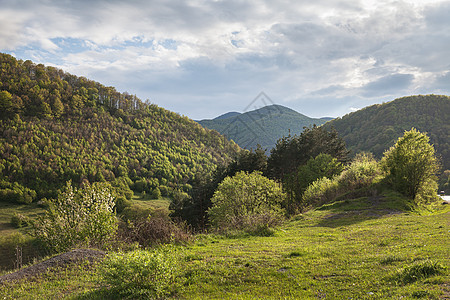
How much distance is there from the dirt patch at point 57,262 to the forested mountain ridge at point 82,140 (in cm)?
11026

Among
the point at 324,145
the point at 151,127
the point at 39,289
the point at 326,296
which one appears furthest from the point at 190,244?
the point at 151,127

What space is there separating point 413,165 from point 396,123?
137386mm

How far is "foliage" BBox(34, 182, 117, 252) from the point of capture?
41.0 ft

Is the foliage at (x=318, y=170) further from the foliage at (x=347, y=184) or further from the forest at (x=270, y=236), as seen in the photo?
the foliage at (x=347, y=184)

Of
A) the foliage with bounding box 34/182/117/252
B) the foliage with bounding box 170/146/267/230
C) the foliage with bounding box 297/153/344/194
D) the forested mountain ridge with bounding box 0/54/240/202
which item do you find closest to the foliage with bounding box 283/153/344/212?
the foliage with bounding box 297/153/344/194

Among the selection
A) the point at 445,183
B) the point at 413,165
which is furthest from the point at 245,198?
the point at 445,183

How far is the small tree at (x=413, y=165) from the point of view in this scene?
22328 millimetres

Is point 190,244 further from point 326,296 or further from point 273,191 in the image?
point 273,191

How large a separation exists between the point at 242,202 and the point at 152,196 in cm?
12321

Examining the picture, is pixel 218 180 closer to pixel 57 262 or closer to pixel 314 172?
pixel 314 172

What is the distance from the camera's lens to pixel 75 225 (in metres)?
13.2

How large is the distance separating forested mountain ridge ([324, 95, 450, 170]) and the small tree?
3670 inches

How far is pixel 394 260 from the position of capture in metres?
7.41

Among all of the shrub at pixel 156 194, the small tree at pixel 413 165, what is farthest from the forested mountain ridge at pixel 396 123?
the shrub at pixel 156 194
